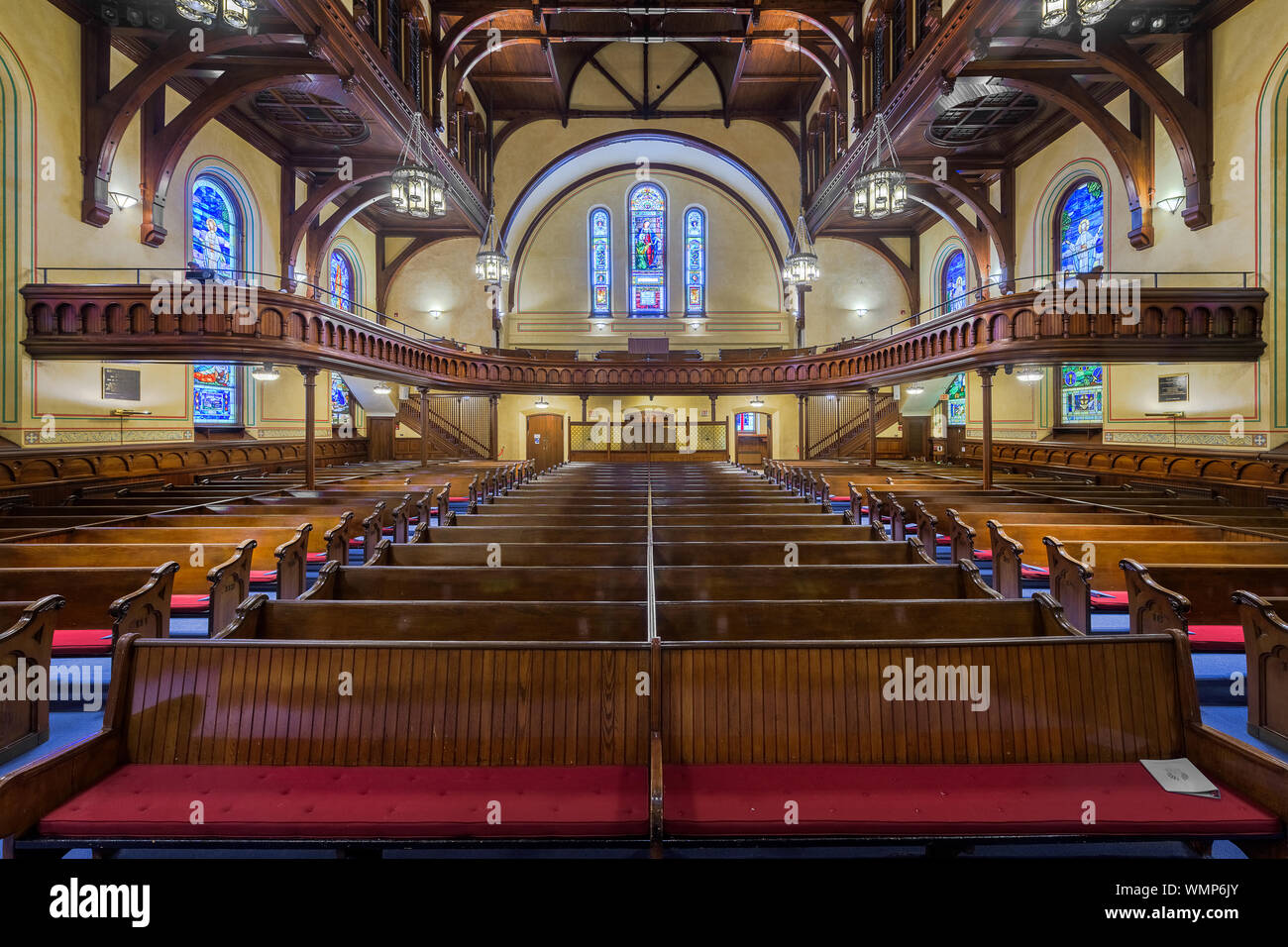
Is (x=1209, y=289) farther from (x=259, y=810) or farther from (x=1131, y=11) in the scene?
(x=259, y=810)

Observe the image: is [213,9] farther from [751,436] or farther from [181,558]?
[751,436]

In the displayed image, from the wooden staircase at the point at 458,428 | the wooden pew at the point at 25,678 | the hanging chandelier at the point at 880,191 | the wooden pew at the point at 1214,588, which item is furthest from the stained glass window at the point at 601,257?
→ the wooden pew at the point at 25,678

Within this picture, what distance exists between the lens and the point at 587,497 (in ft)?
26.2

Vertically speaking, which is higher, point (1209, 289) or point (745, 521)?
point (1209, 289)

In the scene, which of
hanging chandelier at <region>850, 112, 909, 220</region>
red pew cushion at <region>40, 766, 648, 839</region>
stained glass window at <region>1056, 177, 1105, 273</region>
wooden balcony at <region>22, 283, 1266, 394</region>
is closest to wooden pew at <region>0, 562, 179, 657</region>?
red pew cushion at <region>40, 766, 648, 839</region>

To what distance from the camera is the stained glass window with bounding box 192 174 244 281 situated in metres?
11.6

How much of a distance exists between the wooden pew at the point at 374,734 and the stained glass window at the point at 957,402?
16760 millimetres

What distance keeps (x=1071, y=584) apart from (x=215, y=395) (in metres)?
14.6

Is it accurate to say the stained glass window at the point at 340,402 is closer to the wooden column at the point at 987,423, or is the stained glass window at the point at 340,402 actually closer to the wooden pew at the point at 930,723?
the wooden column at the point at 987,423
